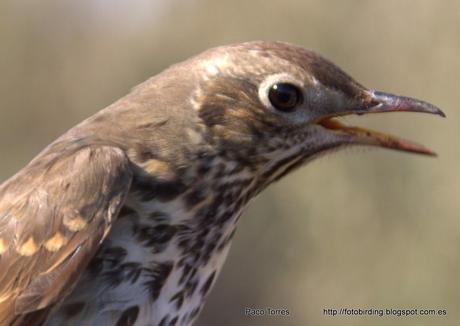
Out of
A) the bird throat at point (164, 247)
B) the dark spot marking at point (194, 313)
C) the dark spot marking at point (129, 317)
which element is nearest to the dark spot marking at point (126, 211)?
the bird throat at point (164, 247)

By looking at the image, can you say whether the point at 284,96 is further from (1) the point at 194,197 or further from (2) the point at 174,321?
(2) the point at 174,321

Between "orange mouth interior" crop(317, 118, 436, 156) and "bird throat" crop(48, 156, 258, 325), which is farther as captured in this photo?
"orange mouth interior" crop(317, 118, 436, 156)

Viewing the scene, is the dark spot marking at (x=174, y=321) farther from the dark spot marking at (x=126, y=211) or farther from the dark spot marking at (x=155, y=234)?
the dark spot marking at (x=126, y=211)

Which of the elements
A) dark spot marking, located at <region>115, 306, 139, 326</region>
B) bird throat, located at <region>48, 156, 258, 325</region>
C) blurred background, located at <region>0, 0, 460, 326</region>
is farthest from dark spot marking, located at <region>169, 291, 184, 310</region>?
blurred background, located at <region>0, 0, 460, 326</region>

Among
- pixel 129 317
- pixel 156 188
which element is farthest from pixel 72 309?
pixel 156 188

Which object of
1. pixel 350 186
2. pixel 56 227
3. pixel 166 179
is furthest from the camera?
pixel 350 186

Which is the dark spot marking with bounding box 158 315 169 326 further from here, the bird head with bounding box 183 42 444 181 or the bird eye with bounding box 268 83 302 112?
the bird eye with bounding box 268 83 302 112

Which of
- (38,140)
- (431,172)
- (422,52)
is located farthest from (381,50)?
(38,140)
